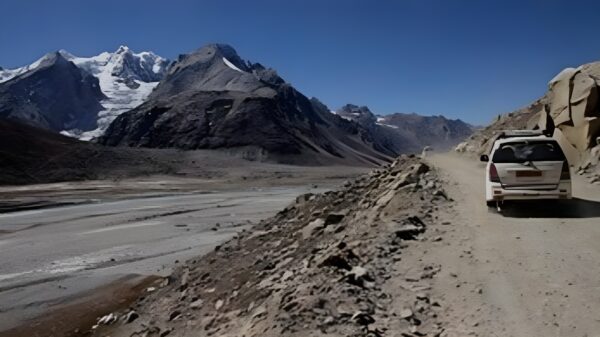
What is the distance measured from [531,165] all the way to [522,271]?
4948 millimetres

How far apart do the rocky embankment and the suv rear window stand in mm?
1952

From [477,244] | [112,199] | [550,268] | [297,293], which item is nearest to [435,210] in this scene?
[477,244]

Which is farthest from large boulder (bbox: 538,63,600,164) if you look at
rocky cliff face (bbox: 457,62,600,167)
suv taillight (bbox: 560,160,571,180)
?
suv taillight (bbox: 560,160,571,180)

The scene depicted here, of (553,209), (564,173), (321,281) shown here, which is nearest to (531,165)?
(564,173)

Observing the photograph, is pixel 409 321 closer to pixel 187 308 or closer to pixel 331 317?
pixel 331 317

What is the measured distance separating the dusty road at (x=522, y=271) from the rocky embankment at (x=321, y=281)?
1.40 feet

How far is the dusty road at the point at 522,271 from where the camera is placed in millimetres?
6957

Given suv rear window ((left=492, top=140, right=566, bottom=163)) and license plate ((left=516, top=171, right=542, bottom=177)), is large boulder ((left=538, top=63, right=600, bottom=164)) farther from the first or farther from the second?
license plate ((left=516, top=171, right=542, bottom=177))

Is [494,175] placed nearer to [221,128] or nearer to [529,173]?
[529,173]

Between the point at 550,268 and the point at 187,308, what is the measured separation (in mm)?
7665

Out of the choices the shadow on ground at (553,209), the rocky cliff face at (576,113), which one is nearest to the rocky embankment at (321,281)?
the shadow on ground at (553,209)

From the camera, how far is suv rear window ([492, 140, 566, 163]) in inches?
512

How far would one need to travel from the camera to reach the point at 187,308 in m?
12.1

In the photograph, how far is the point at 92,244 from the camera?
29547mm
